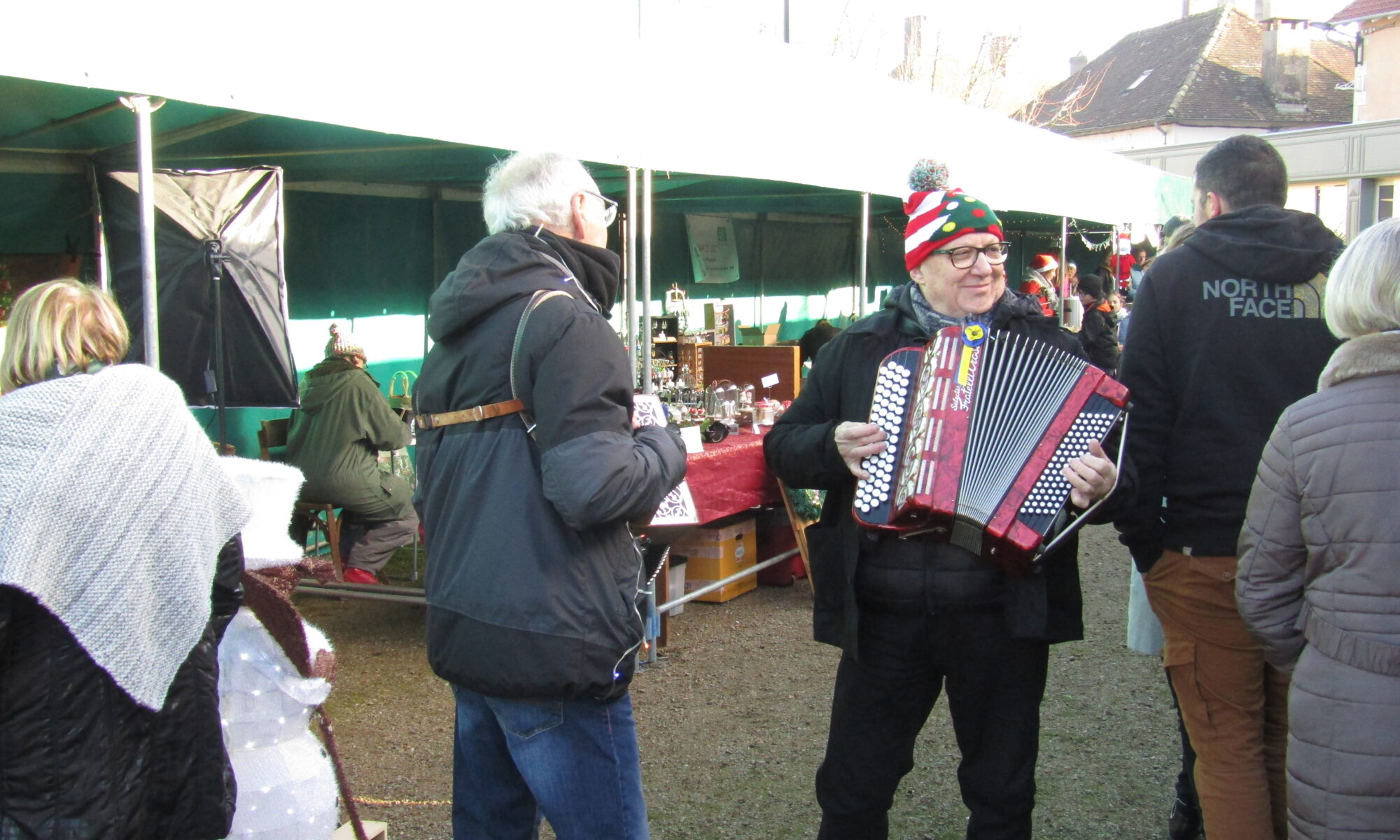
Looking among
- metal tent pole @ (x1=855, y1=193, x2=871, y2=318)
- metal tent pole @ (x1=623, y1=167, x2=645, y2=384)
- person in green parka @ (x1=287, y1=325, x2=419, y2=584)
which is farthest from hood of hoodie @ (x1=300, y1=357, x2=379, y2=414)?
metal tent pole @ (x1=855, y1=193, x2=871, y2=318)

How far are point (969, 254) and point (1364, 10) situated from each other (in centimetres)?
3196

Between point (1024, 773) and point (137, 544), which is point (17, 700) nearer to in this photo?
point (137, 544)

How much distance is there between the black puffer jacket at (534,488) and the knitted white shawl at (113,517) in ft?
1.40

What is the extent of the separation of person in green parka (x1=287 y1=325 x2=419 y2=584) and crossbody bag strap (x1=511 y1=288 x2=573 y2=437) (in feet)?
12.9

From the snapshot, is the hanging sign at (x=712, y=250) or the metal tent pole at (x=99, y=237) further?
the hanging sign at (x=712, y=250)

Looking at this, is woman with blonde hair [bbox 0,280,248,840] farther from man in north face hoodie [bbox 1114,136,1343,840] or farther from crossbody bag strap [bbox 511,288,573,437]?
man in north face hoodie [bbox 1114,136,1343,840]

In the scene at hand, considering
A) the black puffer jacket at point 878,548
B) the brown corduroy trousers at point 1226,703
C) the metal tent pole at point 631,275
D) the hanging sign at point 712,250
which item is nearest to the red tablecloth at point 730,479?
the metal tent pole at point 631,275

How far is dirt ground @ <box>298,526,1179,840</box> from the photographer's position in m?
3.38

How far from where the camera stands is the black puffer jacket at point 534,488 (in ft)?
6.30

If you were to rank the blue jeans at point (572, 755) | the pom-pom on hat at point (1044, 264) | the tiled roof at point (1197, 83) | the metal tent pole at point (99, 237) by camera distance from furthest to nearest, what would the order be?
the tiled roof at point (1197, 83) < the pom-pom on hat at point (1044, 264) < the metal tent pole at point (99, 237) < the blue jeans at point (572, 755)

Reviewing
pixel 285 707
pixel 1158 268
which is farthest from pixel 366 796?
pixel 1158 268

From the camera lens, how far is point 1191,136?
111ft

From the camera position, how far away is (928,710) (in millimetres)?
2486

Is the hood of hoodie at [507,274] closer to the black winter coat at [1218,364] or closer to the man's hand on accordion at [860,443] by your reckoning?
the man's hand on accordion at [860,443]
